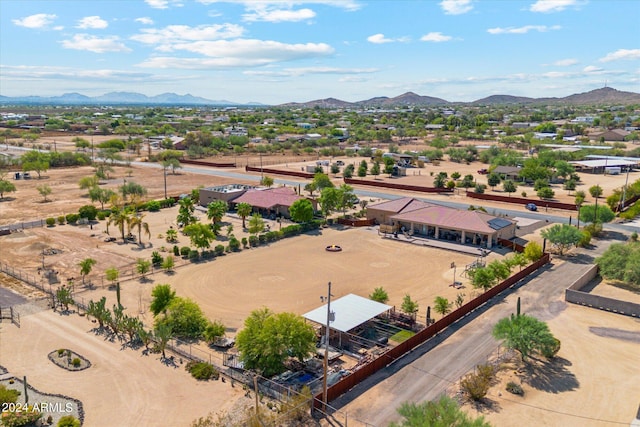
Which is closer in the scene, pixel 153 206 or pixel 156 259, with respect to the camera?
pixel 156 259

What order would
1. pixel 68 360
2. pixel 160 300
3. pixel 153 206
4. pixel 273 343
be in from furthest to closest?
pixel 153 206, pixel 160 300, pixel 68 360, pixel 273 343

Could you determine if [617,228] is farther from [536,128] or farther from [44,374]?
[536,128]

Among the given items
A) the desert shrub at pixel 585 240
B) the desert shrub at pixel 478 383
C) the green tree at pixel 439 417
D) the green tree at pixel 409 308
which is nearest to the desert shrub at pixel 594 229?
the desert shrub at pixel 585 240

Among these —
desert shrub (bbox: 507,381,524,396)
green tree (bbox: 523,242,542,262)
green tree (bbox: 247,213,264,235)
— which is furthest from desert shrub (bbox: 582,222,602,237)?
green tree (bbox: 247,213,264,235)

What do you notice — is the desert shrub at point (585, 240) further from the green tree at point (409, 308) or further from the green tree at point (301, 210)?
the green tree at point (301, 210)

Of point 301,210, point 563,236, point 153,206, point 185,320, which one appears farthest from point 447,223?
point 153,206

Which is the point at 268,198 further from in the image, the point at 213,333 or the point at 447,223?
the point at 213,333

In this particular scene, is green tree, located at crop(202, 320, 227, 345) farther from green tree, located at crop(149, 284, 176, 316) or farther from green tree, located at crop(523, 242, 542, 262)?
green tree, located at crop(523, 242, 542, 262)
